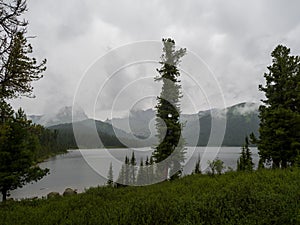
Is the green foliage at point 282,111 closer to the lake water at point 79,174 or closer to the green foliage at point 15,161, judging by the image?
the lake water at point 79,174

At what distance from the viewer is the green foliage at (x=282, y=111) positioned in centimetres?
1816

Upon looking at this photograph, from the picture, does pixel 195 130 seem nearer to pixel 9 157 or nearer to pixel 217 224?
pixel 217 224

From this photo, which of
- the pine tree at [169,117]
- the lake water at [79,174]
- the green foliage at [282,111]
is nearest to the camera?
the green foliage at [282,111]

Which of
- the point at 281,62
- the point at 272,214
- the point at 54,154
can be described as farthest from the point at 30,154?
the point at 54,154

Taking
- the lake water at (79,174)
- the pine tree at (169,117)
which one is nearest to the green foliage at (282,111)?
the lake water at (79,174)

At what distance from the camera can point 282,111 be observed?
703 inches

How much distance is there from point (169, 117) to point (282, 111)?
934 cm

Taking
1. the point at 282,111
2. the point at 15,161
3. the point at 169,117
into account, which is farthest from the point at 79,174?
→ the point at 282,111

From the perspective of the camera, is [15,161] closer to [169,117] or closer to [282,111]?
[169,117]

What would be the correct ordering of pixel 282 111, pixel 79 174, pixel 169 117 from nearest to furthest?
pixel 282 111
pixel 169 117
pixel 79 174

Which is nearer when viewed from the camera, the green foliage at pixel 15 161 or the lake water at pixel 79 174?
the green foliage at pixel 15 161

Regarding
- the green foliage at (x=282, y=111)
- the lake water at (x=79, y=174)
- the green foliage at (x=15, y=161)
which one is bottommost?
the lake water at (x=79, y=174)

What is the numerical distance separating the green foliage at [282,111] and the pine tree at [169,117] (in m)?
7.56

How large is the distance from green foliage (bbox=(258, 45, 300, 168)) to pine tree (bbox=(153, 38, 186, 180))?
7.56 meters
